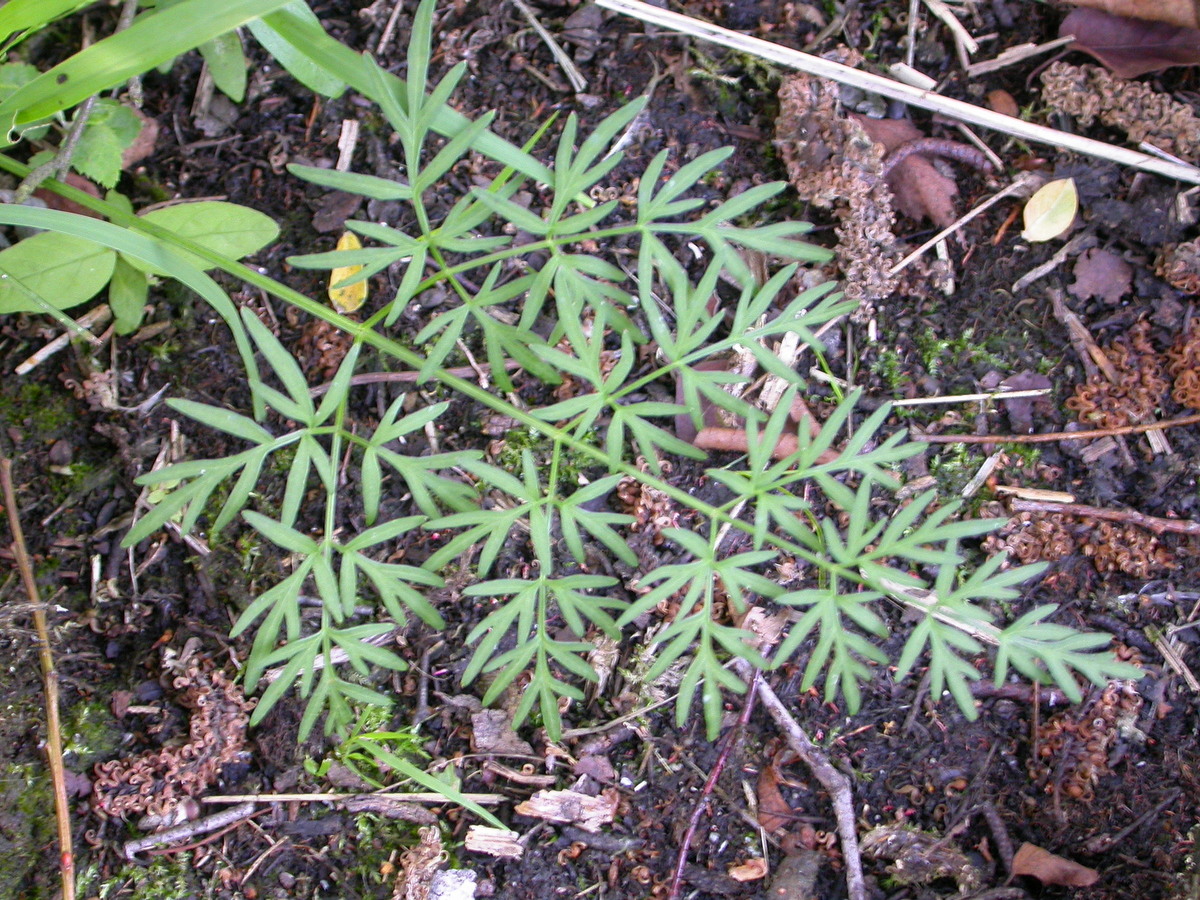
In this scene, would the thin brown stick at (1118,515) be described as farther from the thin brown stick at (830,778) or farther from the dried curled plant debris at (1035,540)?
the thin brown stick at (830,778)

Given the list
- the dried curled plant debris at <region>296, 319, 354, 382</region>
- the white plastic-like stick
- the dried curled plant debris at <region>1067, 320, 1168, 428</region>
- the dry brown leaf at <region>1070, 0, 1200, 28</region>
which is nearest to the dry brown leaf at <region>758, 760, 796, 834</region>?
the dried curled plant debris at <region>1067, 320, 1168, 428</region>

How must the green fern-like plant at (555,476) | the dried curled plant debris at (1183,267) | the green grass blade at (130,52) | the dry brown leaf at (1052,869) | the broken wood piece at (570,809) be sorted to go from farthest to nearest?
the dried curled plant debris at (1183,267) → the broken wood piece at (570,809) → the dry brown leaf at (1052,869) → the green fern-like plant at (555,476) → the green grass blade at (130,52)

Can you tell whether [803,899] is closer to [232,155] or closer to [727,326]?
[727,326]

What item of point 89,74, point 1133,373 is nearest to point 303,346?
point 89,74

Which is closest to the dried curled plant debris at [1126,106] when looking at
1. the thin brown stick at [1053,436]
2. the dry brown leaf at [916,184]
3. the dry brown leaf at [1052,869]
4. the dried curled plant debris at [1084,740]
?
the dry brown leaf at [916,184]

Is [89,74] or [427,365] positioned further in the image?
[427,365]

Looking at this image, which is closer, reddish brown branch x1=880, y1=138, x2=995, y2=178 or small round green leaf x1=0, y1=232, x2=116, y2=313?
small round green leaf x1=0, y1=232, x2=116, y2=313

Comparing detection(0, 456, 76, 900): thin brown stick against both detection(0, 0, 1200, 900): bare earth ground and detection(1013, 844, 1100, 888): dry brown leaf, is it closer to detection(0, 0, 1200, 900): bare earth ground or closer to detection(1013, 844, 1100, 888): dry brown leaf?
detection(0, 0, 1200, 900): bare earth ground
